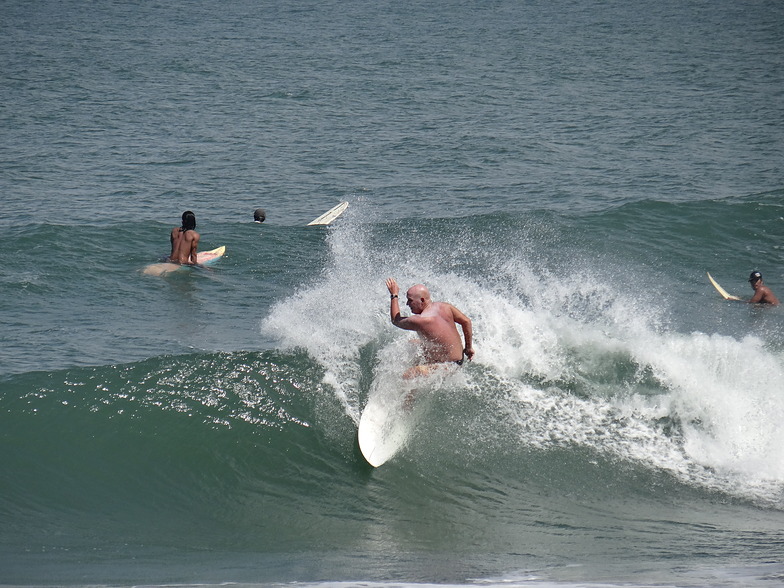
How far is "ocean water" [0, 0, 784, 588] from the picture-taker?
22.6 feet

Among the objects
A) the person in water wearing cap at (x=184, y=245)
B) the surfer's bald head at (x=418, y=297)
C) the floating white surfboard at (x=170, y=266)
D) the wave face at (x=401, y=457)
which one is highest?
the surfer's bald head at (x=418, y=297)

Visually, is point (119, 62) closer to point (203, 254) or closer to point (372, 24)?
point (372, 24)

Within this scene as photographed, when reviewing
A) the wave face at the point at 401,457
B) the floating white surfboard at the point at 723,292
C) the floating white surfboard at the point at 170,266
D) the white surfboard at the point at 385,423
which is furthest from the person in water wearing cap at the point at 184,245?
the floating white surfboard at the point at 723,292

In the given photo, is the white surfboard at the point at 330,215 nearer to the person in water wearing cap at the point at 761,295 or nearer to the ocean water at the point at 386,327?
the ocean water at the point at 386,327

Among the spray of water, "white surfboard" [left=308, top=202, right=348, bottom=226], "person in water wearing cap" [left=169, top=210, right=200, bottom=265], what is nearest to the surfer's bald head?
the spray of water

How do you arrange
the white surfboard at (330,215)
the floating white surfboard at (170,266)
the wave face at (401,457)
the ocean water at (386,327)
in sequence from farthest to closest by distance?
the white surfboard at (330,215)
the floating white surfboard at (170,266)
the ocean water at (386,327)
the wave face at (401,457)

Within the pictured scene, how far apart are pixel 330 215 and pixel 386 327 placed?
9053 mm

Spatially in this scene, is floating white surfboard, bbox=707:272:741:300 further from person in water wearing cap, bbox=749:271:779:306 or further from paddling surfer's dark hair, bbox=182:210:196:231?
paddling surfer's dark hair, bbox=182:210:196:231

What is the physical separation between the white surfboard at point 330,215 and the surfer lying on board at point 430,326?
10635 millimetres

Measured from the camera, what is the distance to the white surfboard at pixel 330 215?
739 inches

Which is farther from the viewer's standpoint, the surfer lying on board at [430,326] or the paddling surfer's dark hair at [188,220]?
the paddling surfer's dark hair at [188,220]

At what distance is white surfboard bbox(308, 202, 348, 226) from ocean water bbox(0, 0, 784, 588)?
40 centimetres

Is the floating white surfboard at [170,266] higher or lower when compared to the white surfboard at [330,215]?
lower

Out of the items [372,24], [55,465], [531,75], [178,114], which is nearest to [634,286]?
[55,465]
